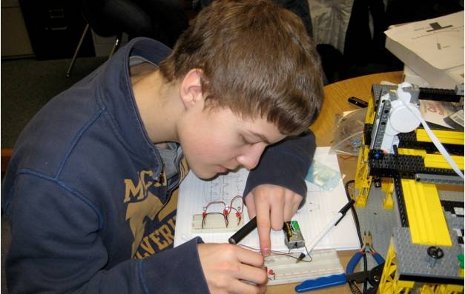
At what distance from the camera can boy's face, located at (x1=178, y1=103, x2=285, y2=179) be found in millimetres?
792

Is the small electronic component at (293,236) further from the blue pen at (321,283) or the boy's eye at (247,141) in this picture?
the boy's eye at (247,141)

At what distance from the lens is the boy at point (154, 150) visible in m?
0.72

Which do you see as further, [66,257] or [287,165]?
[287,165]

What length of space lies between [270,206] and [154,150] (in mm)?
276

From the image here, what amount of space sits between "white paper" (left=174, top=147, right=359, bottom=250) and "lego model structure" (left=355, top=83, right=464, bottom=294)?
0.09 meters

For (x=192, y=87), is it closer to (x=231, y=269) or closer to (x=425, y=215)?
(x=231, y=269)

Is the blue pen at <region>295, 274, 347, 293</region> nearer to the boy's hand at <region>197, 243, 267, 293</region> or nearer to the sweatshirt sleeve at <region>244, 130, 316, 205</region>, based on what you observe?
the boy's hand at <region>197, 243, 267, 293</region>

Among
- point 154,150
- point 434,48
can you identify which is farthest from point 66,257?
point 434,48

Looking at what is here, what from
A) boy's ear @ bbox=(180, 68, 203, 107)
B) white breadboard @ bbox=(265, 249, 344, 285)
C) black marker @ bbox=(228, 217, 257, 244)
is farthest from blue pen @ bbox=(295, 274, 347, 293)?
boy's ear @ bbox=(180, 68, 203, 107)

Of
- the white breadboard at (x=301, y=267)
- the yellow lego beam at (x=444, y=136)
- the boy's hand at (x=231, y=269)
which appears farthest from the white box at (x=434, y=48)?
the boy's hand at (x=231, y=269)

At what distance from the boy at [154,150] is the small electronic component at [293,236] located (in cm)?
→ 2

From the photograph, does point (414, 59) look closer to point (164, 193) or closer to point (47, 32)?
point (164, 193)

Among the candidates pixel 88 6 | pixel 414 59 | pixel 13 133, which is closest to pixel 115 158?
pixel 414 59

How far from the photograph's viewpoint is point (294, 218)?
91 centimetres
